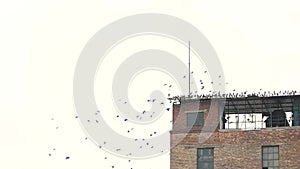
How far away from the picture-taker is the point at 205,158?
6425 centimetres

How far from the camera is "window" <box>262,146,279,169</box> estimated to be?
6256cm

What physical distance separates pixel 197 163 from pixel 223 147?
245cm

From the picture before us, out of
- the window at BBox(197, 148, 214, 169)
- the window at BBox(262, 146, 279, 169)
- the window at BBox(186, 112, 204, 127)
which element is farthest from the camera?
the window at BBox(186, 112, 204, 127)

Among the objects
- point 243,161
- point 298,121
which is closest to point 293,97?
point 298,121

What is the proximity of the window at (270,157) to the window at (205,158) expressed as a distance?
13.6 ft

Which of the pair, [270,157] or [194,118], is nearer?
[270,157]

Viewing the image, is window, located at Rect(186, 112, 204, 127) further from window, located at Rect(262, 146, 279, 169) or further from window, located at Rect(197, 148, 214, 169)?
window, located at Rect(262, 146, 279, 169)

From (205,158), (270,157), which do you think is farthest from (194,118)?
(270,157)

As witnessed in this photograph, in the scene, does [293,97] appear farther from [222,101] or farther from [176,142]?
[176,142]

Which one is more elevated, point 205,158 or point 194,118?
point 194,118

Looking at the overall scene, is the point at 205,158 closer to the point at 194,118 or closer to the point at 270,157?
the point at 194,118

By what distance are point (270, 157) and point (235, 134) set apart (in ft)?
11.1

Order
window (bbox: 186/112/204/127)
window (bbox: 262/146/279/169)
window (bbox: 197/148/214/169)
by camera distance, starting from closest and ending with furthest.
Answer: window (bbox: 262/146/279/169)
window (bbox: 197/148/214/169)
window (bbox: 186/112/204/127)

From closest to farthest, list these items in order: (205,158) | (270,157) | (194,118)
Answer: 1. (270,157)
2. (205,158)
3. (194,118)
